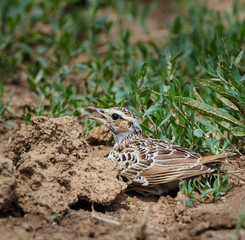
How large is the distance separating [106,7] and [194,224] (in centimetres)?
841

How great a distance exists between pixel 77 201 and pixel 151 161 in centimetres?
114

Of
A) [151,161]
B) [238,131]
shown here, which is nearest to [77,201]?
[151,161]

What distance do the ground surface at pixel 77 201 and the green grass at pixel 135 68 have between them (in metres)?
0.86

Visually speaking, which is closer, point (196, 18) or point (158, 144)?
point (158, 144)

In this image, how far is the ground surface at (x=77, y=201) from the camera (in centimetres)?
413

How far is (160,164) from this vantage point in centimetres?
533

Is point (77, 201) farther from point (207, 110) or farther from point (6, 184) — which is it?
point (207, 110)

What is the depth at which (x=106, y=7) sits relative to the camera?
37.7 feet

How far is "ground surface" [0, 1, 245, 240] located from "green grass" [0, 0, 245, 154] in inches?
33.7

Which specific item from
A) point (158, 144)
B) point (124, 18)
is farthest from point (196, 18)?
point (158, 144)

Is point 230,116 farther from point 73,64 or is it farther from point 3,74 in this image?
point 3,74

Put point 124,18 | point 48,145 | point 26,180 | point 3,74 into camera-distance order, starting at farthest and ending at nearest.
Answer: point 124,18 < point 3,74 < point 48,145 < point 26,180

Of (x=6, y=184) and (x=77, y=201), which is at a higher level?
(x=6, y=184)

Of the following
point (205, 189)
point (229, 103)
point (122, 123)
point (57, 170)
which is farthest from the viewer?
point (122, 123)
